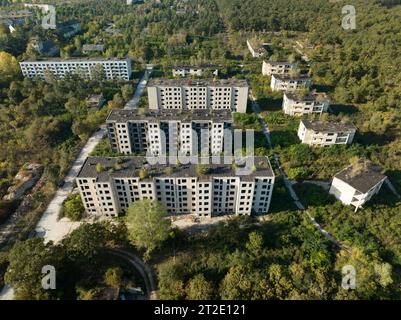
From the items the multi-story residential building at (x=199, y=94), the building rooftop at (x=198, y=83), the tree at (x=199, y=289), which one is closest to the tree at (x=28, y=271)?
the tree at (x=199, y=289)

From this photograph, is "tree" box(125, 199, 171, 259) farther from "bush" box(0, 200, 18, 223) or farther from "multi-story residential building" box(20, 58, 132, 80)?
"multi-story residential building" box(20, 58, 132, 80)

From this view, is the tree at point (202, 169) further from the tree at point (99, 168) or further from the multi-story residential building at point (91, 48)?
the multi-story residential building at point (91, 48)

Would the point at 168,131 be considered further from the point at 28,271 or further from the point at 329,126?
the point at 329,126

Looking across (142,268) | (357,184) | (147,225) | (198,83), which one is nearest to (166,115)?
(198,83)

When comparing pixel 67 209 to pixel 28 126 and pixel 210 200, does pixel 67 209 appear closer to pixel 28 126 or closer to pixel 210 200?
pixel 210 200

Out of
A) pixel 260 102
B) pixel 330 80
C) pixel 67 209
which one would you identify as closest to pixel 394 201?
pixel 260 102

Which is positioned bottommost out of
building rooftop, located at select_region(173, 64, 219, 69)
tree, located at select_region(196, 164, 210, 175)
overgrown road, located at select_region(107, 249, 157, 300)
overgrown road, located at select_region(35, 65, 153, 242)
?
overgrown road, located at select_region(107, 249, 157, 300)

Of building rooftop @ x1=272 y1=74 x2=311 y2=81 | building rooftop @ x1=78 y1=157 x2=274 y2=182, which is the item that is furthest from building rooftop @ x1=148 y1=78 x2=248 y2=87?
building rooftop @ x1=78 y1=157 x2=274 y2=182
